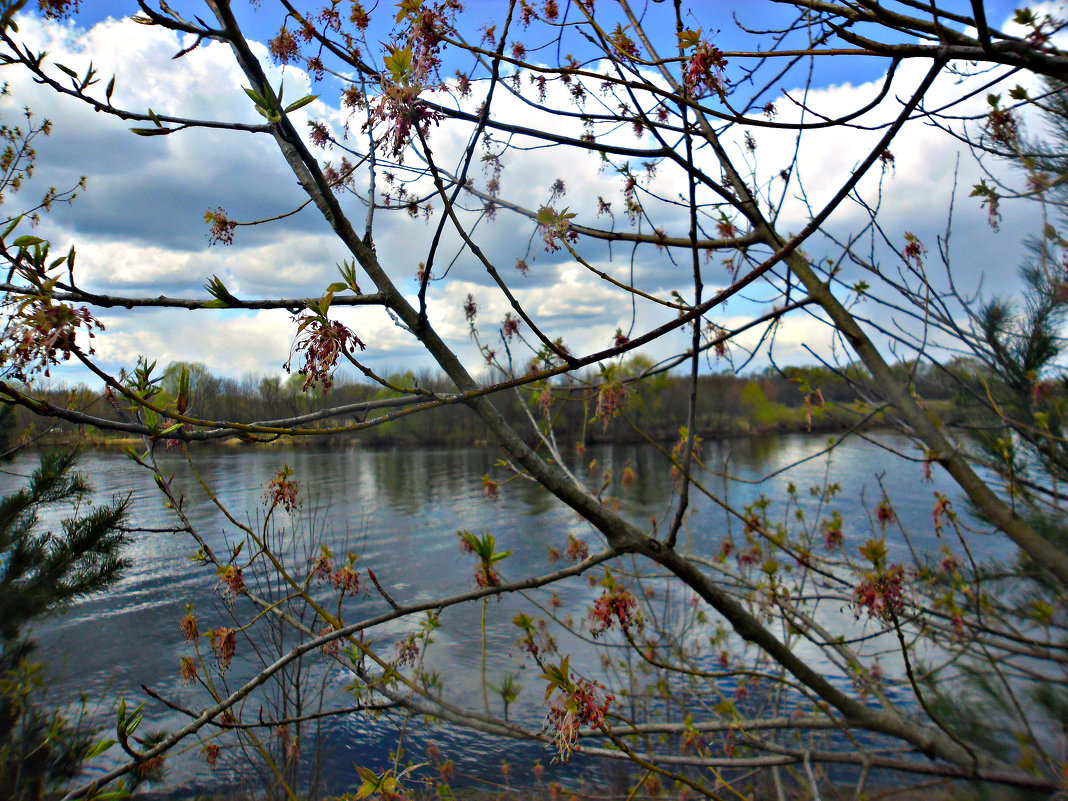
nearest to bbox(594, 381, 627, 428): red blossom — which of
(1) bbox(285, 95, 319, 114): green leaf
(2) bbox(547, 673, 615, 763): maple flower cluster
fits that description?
(2) bbox(547, 673, 615, 763): maple flower cluster

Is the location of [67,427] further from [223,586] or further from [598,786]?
[598,786]

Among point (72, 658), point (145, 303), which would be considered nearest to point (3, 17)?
point (145, 303)

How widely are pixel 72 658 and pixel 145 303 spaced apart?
8348 mm

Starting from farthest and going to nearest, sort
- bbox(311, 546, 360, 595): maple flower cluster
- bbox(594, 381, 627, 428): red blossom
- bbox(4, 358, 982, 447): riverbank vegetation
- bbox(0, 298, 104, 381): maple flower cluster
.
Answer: bbox(311, 546, 360, 595): maple flower cluster < bbox(594, 381, 627, 428): red blossom < bbox(4, 358, 982, 447): riverbank vegetation < bbox(0, 298, 104, 381): maple flower cluster

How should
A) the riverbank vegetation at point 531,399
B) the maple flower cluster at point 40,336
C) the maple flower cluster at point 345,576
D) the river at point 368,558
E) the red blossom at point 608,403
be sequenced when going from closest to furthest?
1. the maple flower cluster at point 40,336
2. the riverbank vegetation at point 531,399
3. the red blossom at point 608,403
4. the maple flower cluster at point 345,576
5. the river at point 368,558

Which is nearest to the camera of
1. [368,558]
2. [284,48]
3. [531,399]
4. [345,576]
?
[284,48]

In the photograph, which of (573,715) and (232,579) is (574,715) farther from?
(232,579)

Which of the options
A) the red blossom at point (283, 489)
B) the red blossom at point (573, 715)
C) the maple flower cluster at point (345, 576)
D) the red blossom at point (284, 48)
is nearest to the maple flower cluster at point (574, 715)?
the red blossom at point (573, 715)

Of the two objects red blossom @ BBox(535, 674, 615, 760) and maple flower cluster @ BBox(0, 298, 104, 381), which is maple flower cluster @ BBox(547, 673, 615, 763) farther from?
maple flower cluster @ BBox(0, 298, 104, 381)

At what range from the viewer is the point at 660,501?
15.8 metres

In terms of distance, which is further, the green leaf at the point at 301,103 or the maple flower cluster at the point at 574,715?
the maple flower cluster at the point at 574,715

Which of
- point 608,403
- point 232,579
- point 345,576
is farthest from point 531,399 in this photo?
point 232,579

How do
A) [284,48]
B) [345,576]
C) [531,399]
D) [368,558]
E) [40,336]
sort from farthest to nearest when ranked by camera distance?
[368,558] → [531,399] → [345,576] → [284,48] → [40,336]

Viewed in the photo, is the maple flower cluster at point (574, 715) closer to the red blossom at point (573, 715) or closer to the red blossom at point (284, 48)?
the red blossom at point (573, 715)
